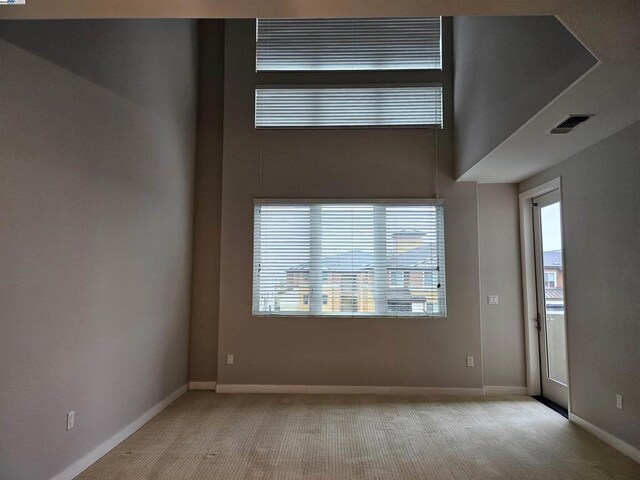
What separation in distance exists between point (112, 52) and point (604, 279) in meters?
4.55

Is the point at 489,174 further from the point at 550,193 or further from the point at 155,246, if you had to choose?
the point at 155,246

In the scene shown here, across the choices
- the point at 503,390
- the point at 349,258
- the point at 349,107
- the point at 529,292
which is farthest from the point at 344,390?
the point at 349,107

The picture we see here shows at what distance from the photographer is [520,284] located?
4914mm

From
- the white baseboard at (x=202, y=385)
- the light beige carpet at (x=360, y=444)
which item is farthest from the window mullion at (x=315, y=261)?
Result: the white baseboard at (x=202, y=385)

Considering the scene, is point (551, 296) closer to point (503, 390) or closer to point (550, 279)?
point (550, 279)

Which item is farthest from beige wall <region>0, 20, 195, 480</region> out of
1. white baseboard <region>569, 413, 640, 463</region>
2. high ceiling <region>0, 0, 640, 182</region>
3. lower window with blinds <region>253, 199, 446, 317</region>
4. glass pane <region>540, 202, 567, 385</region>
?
glass pane <region>540, 202, 567, 385</region>

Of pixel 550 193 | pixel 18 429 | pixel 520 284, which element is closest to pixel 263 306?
pixel 18 429

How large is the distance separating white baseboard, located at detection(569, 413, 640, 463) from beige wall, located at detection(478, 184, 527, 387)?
3.37 ft

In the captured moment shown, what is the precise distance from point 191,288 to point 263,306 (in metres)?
0.97

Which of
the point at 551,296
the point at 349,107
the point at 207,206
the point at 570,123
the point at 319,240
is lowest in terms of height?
the point at 551,296

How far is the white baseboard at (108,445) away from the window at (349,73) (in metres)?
3.49

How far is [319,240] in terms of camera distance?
498 cm

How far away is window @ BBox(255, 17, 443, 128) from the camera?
16.8 ft

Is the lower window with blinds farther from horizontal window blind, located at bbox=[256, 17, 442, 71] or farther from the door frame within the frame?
horizontal window blind, located at bbox=[256, 17, 442, 71]
